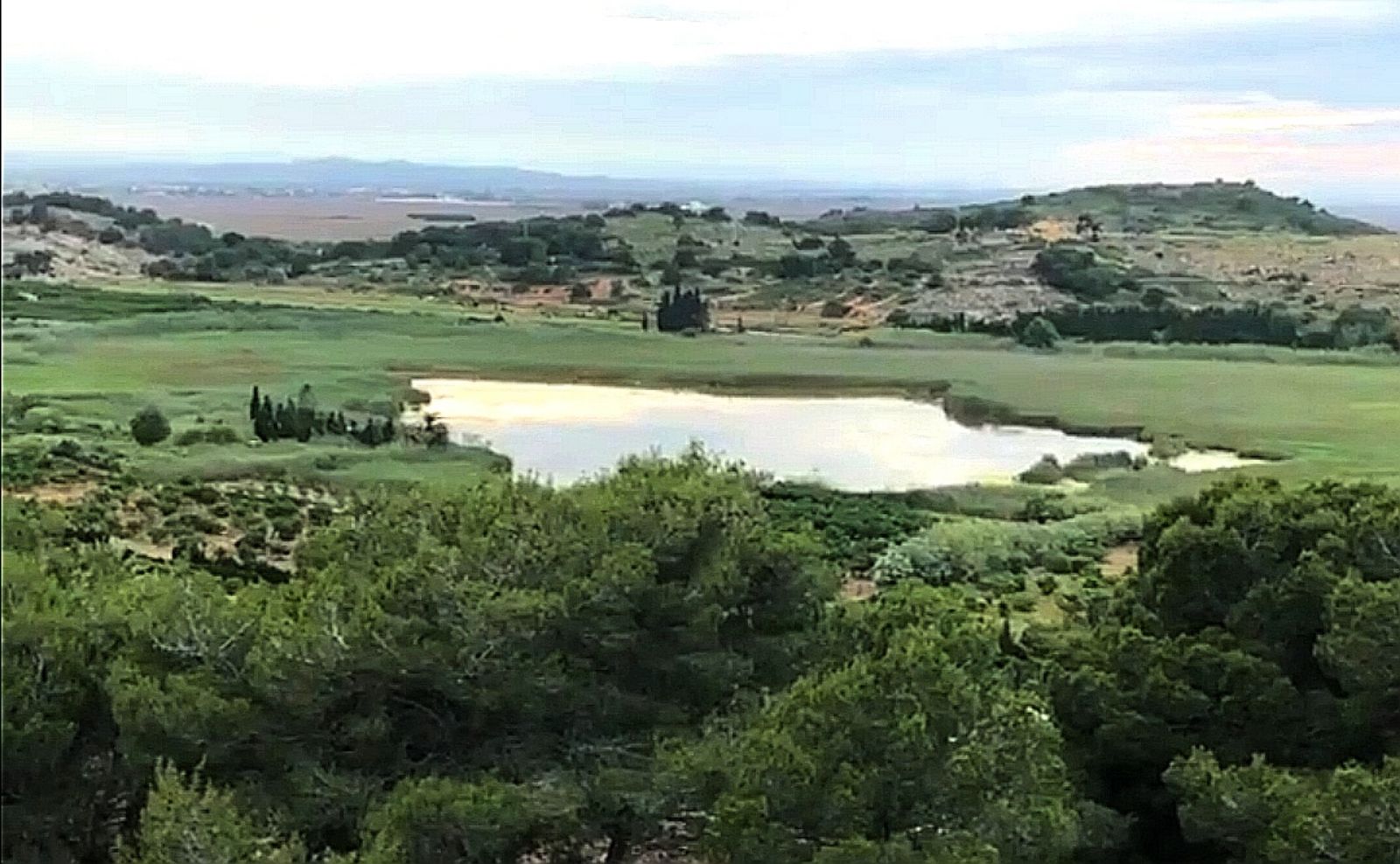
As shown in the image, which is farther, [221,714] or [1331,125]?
[1331,125]

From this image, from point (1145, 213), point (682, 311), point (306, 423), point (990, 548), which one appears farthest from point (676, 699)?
point (1145, 213)

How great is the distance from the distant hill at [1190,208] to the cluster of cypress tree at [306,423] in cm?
231

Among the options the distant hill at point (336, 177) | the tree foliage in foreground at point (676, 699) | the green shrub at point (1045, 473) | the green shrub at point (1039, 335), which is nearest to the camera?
the tree foliage in foreground at point (676, 699)

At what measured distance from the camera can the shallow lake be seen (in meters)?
5.92

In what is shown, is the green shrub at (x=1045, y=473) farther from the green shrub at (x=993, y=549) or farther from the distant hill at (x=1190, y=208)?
the distant hill at (x=1190, y=208)

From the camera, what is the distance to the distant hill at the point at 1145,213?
590 cm

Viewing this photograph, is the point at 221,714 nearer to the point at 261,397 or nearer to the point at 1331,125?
the point at 261,397

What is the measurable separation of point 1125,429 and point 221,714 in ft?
11.4

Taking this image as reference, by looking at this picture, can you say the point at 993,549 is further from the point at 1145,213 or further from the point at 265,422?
the point at 265,422

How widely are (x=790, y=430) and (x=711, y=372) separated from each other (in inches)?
14.3

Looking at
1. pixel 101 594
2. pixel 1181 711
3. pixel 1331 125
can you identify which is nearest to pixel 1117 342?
pixel 1331 125

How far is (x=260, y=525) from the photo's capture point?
5.93 meters

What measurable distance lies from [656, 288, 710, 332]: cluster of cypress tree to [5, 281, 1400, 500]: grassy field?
57mm

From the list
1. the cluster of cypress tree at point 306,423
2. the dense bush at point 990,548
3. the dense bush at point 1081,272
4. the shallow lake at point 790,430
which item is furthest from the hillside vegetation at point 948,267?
the dense bush at point 990,548
